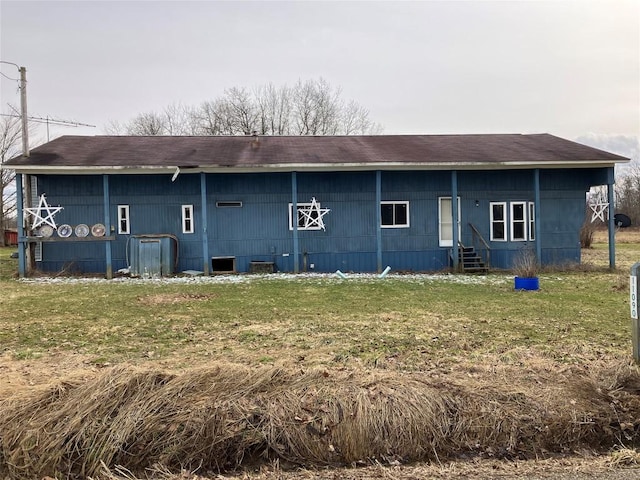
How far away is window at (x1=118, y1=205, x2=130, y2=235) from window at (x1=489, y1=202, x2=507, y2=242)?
11249 mm

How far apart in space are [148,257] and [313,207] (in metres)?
4.97

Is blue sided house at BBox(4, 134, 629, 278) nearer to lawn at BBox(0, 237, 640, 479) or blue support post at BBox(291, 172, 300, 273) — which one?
blue support post at BBox(291, 172, 300, 273)

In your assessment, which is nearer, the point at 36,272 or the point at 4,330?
the point at 4,330

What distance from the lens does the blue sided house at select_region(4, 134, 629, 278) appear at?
14.2m

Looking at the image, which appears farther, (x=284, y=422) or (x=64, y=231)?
(x=64, y=231)

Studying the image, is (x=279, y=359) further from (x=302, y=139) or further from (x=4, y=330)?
(x=302, y=139)

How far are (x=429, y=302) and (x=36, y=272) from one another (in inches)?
446

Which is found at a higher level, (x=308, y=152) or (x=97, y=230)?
(x=308, y=152)

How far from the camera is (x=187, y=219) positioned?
49.7 ft

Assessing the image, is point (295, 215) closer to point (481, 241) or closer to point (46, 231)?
point (481, 241)

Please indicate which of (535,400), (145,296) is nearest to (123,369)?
(535,400)

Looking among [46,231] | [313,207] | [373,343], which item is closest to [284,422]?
[373,343]

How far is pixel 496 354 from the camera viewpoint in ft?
18.3

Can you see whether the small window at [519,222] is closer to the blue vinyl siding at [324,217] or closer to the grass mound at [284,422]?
the blue vinyl siding at [324,217]
